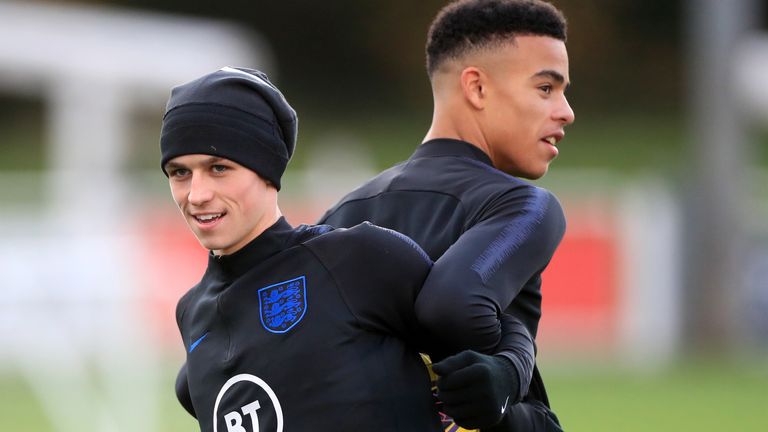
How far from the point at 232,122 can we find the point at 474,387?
825 millimetres

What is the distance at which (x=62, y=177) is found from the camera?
518 inches

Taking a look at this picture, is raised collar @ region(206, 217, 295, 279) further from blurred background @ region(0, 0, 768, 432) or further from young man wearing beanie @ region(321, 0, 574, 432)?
blurred background @ region(0, 0, 768, 432)

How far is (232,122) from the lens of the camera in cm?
350

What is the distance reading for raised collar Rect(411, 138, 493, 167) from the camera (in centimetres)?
396

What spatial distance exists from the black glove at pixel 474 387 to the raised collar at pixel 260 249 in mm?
479

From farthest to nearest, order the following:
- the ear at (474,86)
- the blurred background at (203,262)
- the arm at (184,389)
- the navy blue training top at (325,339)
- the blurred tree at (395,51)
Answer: the blurred tree at (395,51) < the blurred background at (203,262) < the ear at (474,86) < the arm at (184,389) < the navy blue training top at (325,339)

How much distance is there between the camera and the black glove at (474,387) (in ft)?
10.9

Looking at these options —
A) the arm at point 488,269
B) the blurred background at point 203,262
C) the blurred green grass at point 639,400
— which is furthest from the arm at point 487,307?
the blurred background at point 203,262

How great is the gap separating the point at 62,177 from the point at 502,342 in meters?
10.1

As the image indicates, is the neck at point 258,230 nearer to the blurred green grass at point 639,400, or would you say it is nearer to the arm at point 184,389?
the arm at point 184,389

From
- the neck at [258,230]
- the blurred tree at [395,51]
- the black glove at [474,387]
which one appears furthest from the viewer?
the blurred tree at [395,51]

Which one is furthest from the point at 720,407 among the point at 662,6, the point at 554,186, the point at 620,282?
the point at 662,6

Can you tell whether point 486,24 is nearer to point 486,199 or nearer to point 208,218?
point 486,199

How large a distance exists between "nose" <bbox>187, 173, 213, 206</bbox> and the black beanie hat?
0.06 meters
